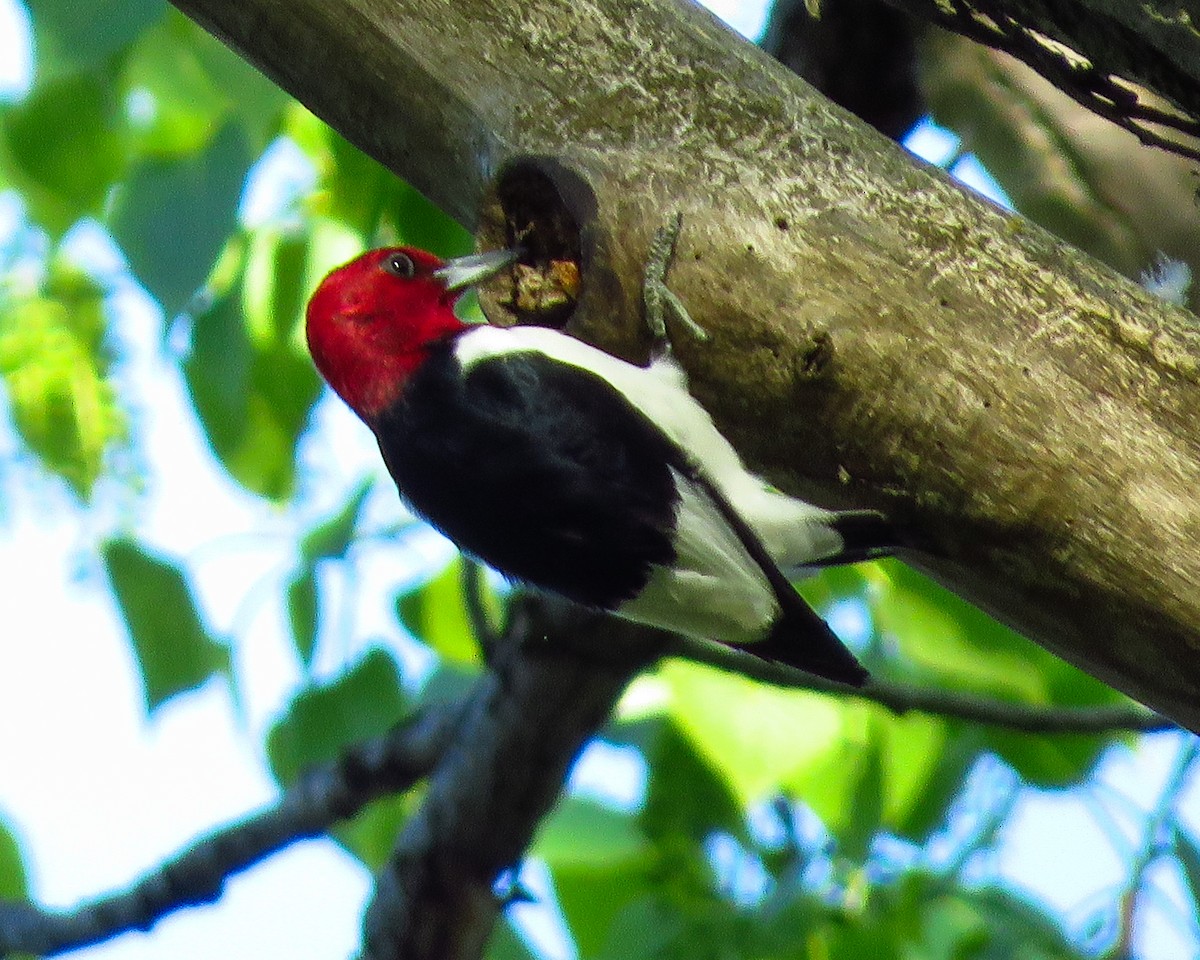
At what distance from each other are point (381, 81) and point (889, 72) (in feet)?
3.27

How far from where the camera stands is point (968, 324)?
1683mm

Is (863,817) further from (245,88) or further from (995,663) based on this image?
(245,88)

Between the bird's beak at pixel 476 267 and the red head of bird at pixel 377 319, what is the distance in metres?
0.09

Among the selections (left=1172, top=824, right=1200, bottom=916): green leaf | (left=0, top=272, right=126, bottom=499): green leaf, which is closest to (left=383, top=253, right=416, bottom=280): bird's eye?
(left=0, top=272, right=126, bottom=499): green leaf

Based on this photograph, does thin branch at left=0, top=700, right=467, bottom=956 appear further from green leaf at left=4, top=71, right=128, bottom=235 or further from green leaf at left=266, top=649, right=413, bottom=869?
green leaf at left=4, top=71, right=128, bottom=235

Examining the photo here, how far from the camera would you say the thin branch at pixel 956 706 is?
7.88ft

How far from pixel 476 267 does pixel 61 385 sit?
1.30 metres

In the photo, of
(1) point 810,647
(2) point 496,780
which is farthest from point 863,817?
(2) point 496,780

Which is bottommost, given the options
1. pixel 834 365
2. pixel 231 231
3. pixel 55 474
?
pixel 55 474

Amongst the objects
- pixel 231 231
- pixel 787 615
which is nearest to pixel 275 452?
pixel 231 231

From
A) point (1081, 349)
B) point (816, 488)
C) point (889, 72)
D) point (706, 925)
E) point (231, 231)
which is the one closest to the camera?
point (1081, 349)

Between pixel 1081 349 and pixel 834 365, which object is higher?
pixel 1081 349

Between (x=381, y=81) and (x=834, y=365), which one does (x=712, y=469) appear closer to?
(x=834, y=365)

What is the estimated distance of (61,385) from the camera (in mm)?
2947
